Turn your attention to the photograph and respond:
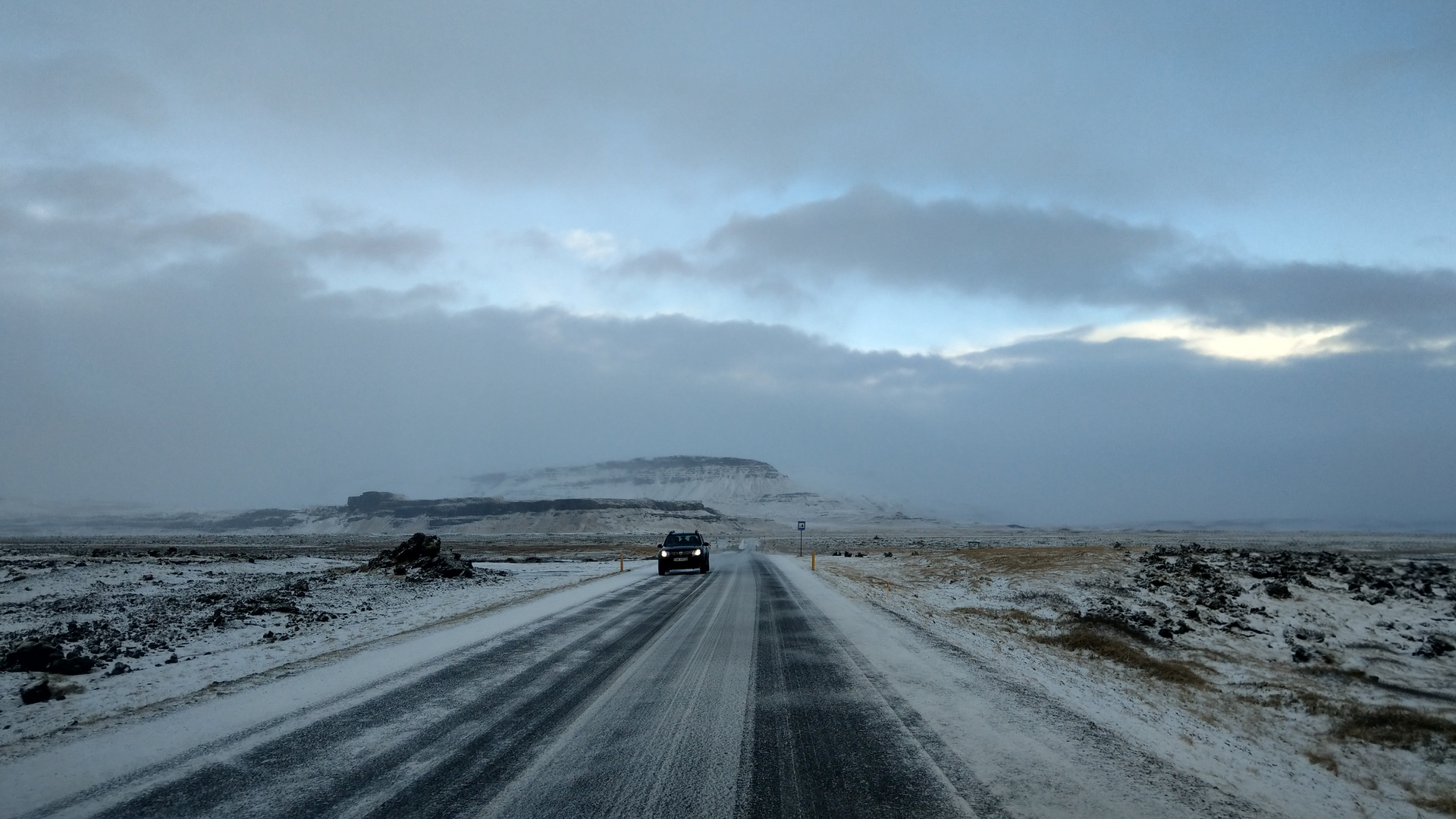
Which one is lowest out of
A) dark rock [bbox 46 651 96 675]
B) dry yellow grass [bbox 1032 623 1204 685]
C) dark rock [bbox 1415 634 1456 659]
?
dry yellow grass [bbox 1032 623 1204 685]

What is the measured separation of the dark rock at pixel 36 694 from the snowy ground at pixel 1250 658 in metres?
12.0

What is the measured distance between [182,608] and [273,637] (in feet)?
23.5

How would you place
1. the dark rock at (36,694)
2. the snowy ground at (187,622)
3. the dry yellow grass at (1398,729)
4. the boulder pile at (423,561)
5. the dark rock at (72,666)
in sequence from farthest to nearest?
the boulder pile at (423,561) < the dark rock at (72,666) < the snowy ground at (187,622) < the dark rock at (36,694) < the dry yellow grass at (1398,729)

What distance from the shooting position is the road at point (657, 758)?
17.0 feet

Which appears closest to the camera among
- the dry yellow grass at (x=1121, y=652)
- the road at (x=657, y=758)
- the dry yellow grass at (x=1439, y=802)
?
the road at (x=657, y=758)

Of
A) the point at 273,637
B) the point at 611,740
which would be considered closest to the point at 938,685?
the point at 611,740

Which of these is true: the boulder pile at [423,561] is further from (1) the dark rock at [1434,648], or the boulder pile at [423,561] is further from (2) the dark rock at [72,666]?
(1) the dark rock at [1434,648]

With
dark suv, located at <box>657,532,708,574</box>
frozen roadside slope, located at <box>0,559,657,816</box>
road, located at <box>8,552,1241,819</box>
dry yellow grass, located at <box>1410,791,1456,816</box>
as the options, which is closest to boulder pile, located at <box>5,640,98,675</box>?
frozen roadside slope, located at <box>0,559,657,816</box>

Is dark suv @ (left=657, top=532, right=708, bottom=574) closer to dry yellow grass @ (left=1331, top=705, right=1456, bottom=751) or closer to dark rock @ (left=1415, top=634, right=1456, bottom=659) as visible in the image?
dark rock @ (left=1415, top=634, right=1456, bottom=659)

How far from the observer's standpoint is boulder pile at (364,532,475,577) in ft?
102

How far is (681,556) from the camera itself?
3341 cm

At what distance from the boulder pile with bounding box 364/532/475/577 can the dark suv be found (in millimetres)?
8314

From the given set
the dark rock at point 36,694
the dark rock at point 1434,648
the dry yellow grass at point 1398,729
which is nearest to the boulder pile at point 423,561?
the dark rock at point 36,694

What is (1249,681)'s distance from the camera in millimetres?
11359
